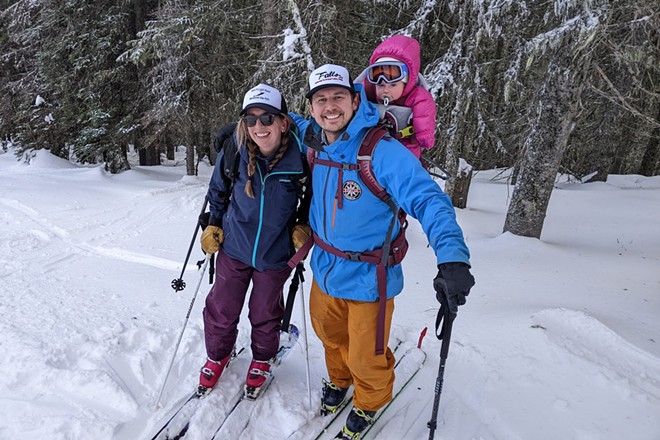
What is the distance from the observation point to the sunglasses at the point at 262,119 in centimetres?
251

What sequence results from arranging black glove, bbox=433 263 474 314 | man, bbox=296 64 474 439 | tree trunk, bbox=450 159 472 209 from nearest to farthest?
black glove, bbox=433 263 474 314 < man, bbox=296 64 474 439 < tree trunk, bbox=450 159 472 209

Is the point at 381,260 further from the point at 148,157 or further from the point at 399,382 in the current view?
the point at 148,157

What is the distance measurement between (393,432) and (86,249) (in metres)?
5.30

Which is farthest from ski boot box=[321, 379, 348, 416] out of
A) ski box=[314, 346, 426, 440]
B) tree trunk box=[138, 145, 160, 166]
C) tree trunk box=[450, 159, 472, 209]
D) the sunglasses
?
tree trunk box=[138, 145, 160, 166]

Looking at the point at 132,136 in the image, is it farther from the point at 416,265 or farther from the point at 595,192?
the point at 595,192

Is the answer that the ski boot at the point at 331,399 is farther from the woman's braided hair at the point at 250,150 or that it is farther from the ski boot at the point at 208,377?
the woman's braided hair at the point at 250,150

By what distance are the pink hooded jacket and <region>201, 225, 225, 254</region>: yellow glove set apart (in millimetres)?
1412

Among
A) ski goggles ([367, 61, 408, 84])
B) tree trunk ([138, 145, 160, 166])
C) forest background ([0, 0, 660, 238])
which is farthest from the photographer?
tree trunk ([138, 145, 160, 166])

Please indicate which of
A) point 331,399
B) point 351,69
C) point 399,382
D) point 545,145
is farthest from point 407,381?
point 351,69

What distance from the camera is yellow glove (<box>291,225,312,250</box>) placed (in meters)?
2.67

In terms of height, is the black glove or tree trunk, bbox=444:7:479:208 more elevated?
tree trunk, bbox=444:7:479:208

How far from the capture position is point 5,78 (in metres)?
15.0

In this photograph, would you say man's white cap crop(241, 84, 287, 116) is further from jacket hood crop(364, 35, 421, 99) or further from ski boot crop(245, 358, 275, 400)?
ski boot crop(245, 358, 275, 400)

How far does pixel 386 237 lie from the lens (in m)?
2.35
